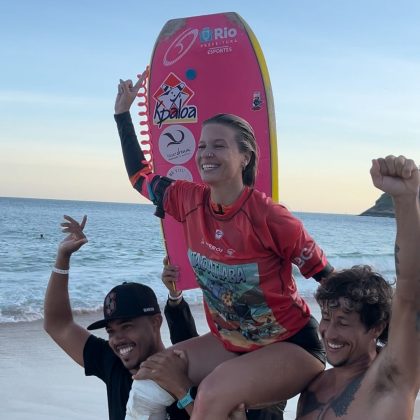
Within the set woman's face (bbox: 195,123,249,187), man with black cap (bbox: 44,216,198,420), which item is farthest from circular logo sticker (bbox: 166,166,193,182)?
woman's face (bbox: 195,123,249,187)

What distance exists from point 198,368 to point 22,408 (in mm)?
3235

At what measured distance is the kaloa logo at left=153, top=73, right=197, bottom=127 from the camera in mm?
4262

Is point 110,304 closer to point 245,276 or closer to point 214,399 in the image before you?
point 245,276

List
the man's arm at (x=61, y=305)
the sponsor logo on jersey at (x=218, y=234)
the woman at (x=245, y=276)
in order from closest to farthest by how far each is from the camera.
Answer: the woman at (x=245, y=276) → the sponsor logo on jersey at (x=218, y=234) → the man's arm at (x=61, y=305)

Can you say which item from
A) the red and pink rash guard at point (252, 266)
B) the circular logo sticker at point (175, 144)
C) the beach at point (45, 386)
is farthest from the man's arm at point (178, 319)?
the beach at point (45, 386)

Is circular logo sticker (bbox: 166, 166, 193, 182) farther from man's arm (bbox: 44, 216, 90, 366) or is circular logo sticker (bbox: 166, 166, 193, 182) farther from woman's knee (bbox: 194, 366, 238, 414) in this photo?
woman's knee (bbox: 194, 366, 238, 414)

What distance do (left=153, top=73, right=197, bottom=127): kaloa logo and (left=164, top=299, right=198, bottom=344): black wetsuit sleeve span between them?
124 cm

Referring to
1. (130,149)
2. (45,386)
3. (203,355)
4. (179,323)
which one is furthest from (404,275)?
(45,386)

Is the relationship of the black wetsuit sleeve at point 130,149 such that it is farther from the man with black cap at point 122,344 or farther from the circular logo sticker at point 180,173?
the circular logo sticker at point 180,173

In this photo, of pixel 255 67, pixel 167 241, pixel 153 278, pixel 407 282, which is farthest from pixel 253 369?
pixel 153 278

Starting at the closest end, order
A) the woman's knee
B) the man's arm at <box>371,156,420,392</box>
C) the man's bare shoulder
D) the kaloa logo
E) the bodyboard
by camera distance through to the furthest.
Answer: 1. the man's arm at <box>371,156,420,392</box>
2. the man's bare shoulder
3. the woman's knee
4. the bodyboard
5. the kaloa logo

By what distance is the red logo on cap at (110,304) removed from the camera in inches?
124

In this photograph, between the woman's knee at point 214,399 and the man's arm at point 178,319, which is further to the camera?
the man's arm at point 178,319

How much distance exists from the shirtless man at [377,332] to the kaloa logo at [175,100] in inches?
73.8
